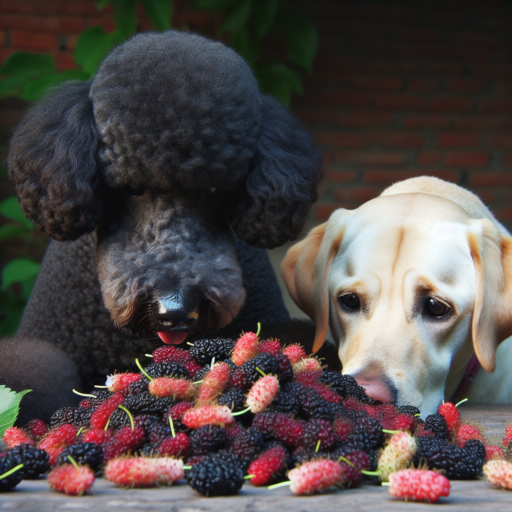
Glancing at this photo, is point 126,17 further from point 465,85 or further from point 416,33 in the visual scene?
point 465,85

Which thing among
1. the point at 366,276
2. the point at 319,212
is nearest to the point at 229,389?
the point at 366,276

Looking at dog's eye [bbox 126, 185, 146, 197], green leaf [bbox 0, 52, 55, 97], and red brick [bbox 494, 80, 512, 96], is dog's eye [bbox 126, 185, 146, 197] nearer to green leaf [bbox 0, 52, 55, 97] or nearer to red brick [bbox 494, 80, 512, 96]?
green leaf [bbox 0, 52, 55, 97]

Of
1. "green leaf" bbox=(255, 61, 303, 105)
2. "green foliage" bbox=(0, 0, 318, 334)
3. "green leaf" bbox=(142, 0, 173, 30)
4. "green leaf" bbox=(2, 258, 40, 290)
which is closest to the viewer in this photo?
"green leaf" bbox=(142, 0, 173, 30)

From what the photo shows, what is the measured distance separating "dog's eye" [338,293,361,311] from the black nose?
1.54 ft

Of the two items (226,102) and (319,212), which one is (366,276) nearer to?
(226,102)

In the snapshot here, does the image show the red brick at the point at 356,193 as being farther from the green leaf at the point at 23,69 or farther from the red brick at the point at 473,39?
the green leaf at the point at 23,69

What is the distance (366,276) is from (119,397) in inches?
27.8

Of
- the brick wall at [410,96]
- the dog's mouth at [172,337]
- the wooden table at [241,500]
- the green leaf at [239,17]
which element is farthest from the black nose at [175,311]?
the brick wall at [410,96]

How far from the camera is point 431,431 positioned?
1154 millimetres

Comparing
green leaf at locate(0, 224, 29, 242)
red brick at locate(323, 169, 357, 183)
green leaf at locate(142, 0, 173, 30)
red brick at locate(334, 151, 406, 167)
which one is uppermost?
green leaf at locate(142, 0, 173, 30)

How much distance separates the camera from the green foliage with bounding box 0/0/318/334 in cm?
277

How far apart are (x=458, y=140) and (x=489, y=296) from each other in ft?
8.91

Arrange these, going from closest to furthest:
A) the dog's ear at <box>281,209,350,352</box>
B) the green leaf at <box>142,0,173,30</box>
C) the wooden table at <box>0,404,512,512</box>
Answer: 1. the wooden table at <box>0,404,512,512</box>
2. the dog's ear at <box>281,209,350,352</box>
3. the green leaf at <box>142,0,173,30</box>

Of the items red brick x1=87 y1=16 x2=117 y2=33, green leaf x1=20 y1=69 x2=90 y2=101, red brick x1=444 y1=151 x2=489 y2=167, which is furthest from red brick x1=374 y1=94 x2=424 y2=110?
green leaf x1=20 y1=69 x2=90 y2=101
